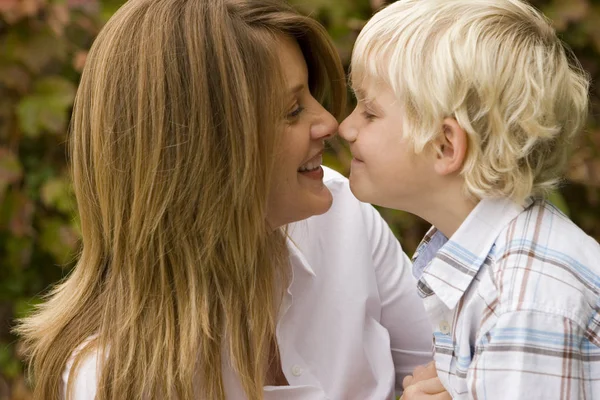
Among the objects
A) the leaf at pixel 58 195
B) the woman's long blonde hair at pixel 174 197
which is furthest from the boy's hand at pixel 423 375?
the leaf at pixel 58 195

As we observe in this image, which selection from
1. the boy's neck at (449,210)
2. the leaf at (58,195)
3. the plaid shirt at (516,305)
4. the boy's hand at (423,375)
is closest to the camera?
the plaid shirt at (516,305)

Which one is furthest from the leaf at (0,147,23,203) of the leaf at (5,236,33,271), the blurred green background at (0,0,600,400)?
the leaf at (5,236,33,271)

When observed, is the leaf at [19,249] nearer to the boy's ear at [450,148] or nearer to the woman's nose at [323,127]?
the woman's nose at [323,127]

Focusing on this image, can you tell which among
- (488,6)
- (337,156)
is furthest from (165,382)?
(337,156)

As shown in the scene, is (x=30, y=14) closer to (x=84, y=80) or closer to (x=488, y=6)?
(x=84, y=80)

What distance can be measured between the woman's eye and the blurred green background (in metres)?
0.95

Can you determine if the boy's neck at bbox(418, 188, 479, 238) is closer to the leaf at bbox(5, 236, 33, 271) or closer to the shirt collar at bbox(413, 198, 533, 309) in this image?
the shirt collar at bbox(413, 198, 533, 309)

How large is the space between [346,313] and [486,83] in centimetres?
72

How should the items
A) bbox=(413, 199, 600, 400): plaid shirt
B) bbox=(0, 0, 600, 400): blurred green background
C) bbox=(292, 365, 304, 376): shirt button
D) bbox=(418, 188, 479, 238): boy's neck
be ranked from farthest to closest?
bbox=(0, 0, 600, 400): blurred green background < bbox=(292, 365, 304, 376): shirt button < bbox=(418, 188, 479, 238): boy's neck < bbox=(413, 199, 600, 400): plaid shirt

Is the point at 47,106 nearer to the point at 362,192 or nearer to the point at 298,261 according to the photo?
the point at 298,261

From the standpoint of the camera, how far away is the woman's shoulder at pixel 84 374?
73.5 inches

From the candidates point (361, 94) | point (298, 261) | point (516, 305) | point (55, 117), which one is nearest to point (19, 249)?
point (55, 117)

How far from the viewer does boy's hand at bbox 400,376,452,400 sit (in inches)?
70.7

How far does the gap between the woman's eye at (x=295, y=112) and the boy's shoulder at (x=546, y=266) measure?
513mm
